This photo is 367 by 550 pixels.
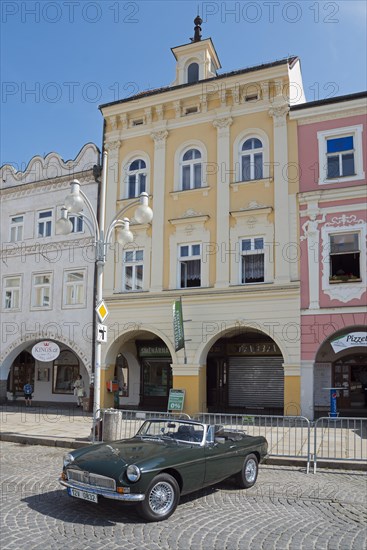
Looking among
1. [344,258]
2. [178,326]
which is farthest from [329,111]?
[178,326]

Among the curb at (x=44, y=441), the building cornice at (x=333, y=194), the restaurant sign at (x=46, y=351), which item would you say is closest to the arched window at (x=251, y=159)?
the building cornice at (x=333, y=194)

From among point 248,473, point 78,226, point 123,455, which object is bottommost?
A: point 248,473

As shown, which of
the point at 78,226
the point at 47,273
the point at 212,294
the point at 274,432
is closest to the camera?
the point at 274,432

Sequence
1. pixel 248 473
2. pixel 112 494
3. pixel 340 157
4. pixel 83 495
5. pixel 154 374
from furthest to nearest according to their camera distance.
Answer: pixel 154 374 < pixel 340 157 < pixel 248 473 < pixel 83 495 < pixel 112 494

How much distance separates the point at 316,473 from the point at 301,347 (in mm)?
7635

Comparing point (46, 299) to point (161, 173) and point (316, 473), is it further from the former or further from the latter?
point (316, 473)

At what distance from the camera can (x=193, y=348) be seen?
18.8 m

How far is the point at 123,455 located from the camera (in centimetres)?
720

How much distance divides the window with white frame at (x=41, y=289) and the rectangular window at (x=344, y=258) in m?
12.0

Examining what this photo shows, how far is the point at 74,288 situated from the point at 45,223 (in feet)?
11.4

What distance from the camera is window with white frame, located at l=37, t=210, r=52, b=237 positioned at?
2306 cm

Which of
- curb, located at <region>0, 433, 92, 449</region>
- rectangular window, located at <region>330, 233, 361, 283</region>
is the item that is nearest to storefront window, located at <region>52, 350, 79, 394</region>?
curb, located at <region>0, 433, 92, 449</region>

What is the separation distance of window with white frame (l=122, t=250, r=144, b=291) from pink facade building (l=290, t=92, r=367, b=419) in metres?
6.38

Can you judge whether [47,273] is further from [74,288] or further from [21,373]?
[21,373]
